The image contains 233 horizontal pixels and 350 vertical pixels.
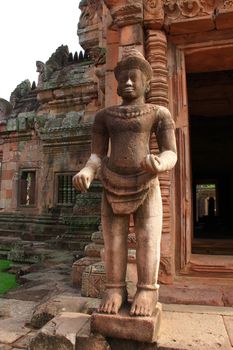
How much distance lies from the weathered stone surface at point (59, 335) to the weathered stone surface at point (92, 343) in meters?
0.04

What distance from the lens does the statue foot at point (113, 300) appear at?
2275 mm

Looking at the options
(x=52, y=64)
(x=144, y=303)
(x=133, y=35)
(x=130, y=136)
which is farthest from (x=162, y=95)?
(x=52, y=64)

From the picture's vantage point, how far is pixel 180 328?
2438 millimetres

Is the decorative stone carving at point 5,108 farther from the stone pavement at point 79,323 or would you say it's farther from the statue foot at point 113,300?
the statue foot at point 113,300

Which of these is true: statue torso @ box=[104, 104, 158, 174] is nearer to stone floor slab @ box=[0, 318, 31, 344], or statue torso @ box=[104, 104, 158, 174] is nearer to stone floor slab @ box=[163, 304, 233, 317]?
stone floor slab @ box=[163, 304, 233, 317]

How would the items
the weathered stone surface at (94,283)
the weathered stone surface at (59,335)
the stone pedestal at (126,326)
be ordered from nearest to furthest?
the stone pedestal at (126,326), the weathered stone surface at (59,335), the weathered stone surface at (94,283)

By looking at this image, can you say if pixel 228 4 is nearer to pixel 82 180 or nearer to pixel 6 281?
pixel 82 180

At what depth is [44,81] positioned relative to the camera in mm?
11000

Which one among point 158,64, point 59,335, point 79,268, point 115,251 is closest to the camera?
point 59,335

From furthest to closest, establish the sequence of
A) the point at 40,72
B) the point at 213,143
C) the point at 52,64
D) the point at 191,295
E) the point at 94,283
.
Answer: the point at 40,72, the point at 52,64, the point at 213,143, the point at 94,283, the point at 191,295

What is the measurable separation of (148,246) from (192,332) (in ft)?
2.32

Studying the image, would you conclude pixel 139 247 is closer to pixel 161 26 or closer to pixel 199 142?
pixel 161 26

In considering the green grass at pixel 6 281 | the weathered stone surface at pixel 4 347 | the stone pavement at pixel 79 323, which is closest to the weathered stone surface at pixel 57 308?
the stone pavement at pixel 79 323

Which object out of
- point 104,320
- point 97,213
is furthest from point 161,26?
point 97,213
